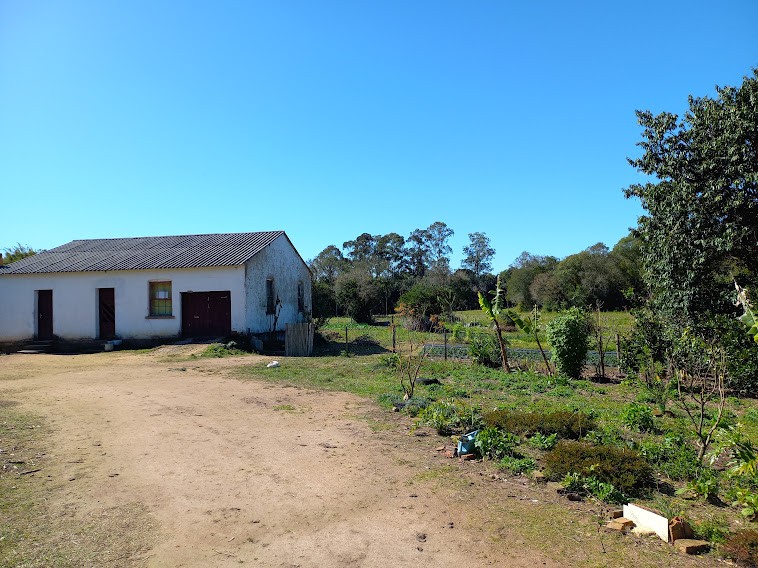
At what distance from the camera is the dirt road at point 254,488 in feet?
13.0

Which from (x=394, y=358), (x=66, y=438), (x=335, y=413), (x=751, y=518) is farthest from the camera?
(x=394, y=358)

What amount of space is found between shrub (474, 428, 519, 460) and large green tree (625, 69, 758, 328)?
7.58m

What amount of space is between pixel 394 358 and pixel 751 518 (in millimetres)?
10717

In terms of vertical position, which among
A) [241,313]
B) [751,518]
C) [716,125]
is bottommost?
[751,518]

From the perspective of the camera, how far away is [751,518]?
14.7ft

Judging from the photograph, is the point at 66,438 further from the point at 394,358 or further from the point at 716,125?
the point at 716,125

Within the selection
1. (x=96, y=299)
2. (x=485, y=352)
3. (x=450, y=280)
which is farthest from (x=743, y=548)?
(x=450, y=280)

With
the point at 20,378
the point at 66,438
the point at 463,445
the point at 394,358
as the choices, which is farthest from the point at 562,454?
the point at 20,378

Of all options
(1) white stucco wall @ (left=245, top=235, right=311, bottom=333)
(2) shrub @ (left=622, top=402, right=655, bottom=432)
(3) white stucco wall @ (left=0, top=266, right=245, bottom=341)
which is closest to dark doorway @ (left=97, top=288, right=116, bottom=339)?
(3) white stucco wall @ (left=0, top=266, right=245, bottom=341)

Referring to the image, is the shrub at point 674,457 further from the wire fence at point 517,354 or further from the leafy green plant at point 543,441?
the wire fence at point 517,354

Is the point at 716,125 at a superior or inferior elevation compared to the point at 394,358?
superior

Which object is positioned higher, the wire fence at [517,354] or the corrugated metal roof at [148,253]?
the corrugated metal roof at [148,253]

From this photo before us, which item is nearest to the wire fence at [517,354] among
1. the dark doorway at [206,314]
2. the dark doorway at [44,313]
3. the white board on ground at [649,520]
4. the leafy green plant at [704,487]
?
the dark doorway at [206,314]

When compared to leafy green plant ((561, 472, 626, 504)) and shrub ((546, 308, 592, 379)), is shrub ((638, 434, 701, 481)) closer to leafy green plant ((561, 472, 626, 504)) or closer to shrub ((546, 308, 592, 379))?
leafy green plant ((561, 472, 626, 504))
